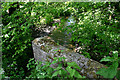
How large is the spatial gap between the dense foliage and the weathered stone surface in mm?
704

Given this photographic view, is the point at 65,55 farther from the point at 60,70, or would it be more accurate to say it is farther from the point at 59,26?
the point at 59,26

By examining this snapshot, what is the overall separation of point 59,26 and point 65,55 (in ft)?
5.70

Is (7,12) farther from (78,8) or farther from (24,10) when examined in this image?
(78,8)

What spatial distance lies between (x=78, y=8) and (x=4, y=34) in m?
3.03

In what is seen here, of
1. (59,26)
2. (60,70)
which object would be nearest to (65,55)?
(60,70)

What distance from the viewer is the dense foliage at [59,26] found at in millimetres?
3745

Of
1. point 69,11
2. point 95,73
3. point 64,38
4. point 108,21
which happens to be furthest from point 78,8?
point 95,73

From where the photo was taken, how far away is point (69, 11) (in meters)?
5.38

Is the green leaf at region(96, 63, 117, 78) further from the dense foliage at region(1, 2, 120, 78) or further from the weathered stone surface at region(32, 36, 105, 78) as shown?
the dense foliage at region(1, 2, 120, 78)

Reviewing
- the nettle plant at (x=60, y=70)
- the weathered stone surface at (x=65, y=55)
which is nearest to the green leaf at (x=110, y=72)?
the weathered stone surface at (x=65, y=55)

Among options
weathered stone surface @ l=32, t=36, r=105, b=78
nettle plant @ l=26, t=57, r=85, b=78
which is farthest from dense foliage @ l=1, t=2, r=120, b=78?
nettle plant @ l=26, t=57, r=85, b=78

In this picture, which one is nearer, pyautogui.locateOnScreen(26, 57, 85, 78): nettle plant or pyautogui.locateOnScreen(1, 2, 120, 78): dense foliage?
pyautogui.locateOnScreen(26, 57, 85, 78): nettle plant

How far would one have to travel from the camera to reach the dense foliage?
3.75 m

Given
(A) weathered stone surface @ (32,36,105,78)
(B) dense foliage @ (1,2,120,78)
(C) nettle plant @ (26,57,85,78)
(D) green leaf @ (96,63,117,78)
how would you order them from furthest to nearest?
(B) dense foliage @ (1,2,120,78)
(A) weathered stone surface @ (32,36,105,78)
(C) nettle plant @ (26,57,85,78)
(D) green leaf @ (96,63,117,78)
